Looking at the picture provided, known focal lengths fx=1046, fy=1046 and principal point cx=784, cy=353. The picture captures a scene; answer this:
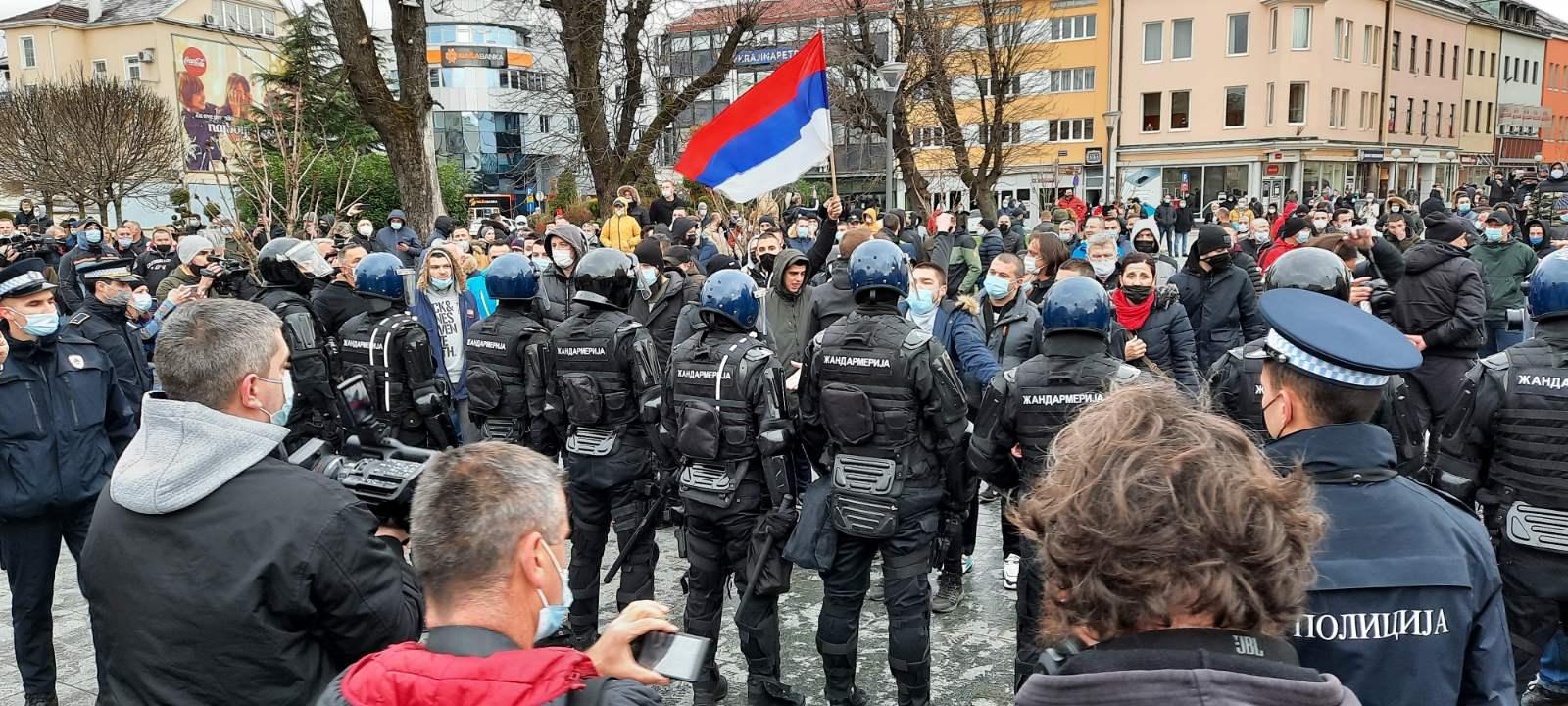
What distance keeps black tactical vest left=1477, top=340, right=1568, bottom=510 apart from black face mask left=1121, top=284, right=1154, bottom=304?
258cm

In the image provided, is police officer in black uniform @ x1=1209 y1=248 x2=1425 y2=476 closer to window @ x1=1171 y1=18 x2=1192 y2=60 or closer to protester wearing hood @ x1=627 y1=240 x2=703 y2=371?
protester wearing hood @ x1=627 y1=240 x2=703 y2=371

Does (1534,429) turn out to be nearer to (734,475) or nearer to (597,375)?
(734,475)

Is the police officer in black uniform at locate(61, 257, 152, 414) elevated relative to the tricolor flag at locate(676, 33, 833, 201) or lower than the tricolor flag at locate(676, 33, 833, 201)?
lower

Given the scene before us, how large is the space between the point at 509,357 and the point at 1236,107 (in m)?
50.3

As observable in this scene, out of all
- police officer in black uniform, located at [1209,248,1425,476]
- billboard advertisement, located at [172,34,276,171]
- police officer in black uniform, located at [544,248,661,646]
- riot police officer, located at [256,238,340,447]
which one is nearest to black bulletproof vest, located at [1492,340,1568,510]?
Result: police officer in black uniform, located at [1209,248,1425,476]

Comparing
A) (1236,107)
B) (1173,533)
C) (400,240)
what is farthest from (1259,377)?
(1236,107)

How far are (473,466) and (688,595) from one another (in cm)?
349

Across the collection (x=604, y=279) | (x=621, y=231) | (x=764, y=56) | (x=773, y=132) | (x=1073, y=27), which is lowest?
(x=604, y=279)

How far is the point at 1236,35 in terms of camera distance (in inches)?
1935

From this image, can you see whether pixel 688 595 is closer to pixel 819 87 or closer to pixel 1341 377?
pixel 1341 377

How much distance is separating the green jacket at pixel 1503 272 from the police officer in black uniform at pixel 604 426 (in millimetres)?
9423

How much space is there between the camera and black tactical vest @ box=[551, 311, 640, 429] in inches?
228

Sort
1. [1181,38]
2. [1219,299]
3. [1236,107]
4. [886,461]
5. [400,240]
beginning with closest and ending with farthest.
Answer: [886,461]
[1219,299]
[400,240]
[1236,107]
[1181,38]

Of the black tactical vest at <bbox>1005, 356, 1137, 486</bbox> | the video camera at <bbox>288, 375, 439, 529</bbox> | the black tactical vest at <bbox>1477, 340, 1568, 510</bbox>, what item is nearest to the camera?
the video camera at <bbox>288, 375, 439, 529</bbox>
